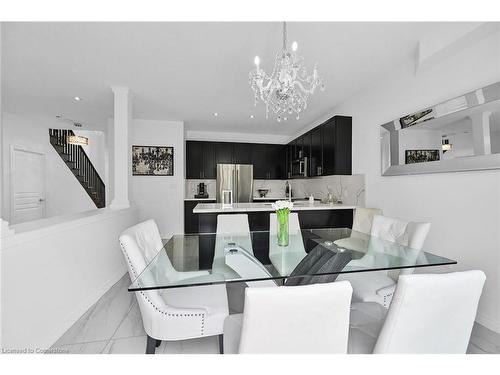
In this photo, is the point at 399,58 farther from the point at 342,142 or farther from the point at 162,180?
the point at 162,180

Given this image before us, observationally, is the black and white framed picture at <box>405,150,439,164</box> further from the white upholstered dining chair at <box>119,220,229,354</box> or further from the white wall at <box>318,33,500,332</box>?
the white upholstered dining chair at <box>119,220,229,354</box>

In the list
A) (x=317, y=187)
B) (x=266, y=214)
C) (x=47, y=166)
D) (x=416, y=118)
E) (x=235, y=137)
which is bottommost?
(x=266, y=214)

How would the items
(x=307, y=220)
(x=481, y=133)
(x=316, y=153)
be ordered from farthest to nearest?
(x=316, y=153), (x=307, y=220), (x=481, y=133)

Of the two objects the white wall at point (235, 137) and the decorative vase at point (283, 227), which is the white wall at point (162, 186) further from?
the decorative vase at point (283, 227)

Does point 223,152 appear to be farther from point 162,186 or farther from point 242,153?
point 162,186

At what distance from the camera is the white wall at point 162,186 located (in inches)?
189

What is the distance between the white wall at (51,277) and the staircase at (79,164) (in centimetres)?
429

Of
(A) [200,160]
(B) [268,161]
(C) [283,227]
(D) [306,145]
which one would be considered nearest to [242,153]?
(B) [268,161]

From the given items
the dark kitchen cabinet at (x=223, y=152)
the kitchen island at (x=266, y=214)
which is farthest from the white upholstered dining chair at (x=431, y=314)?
the dark kitchen cabinet at (x=223, y=152)

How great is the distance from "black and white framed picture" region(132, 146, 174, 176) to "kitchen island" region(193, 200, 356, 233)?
181cm

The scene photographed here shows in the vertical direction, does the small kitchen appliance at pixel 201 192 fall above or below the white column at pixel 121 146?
below

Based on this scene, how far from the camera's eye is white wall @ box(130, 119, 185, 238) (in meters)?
4.81

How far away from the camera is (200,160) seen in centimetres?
567

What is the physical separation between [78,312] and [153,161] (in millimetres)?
3274
